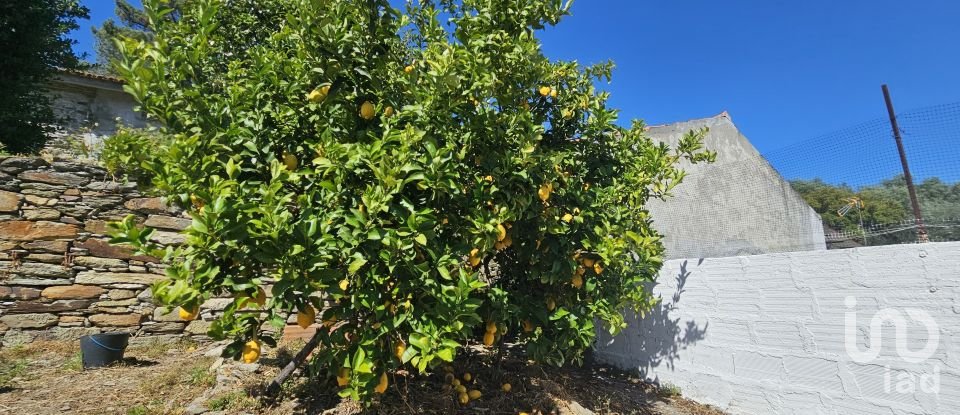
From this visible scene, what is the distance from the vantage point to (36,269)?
455 centimetres

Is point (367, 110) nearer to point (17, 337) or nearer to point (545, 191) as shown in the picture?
point (545, 191)

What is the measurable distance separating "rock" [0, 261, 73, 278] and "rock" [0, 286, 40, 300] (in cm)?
13

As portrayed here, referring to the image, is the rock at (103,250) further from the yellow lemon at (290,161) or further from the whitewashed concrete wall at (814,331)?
the whitewashed concrete wall at (814,331)

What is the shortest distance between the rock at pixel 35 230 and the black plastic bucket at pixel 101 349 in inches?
54.3

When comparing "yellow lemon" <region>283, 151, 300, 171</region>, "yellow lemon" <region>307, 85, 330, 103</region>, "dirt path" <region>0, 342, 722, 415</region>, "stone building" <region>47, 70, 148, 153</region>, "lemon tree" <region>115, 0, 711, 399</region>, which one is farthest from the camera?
"stone building" <region>47, 70, 148, 153</region>

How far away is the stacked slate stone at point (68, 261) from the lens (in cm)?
450

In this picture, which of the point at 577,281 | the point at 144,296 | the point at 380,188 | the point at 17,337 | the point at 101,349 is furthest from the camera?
the point at 144,296

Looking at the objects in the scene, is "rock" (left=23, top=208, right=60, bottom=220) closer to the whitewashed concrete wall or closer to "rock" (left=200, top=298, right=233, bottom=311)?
"rock" (left=200, top=298, right=233, bottom=311)

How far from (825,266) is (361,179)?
9.80 feet

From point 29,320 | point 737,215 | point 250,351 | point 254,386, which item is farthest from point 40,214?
point 737,215

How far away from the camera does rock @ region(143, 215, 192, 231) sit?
5059 millimetres

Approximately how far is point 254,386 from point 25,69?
18.9 feet

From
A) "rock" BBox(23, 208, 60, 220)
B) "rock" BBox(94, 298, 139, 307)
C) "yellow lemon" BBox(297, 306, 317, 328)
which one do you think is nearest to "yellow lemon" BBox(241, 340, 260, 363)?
"yellow lemon" BBox(297, 306, 317, 328)

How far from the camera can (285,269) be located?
192cm
